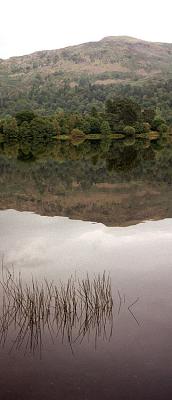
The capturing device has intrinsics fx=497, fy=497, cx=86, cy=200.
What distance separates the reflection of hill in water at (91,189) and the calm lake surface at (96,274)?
0.14 meters

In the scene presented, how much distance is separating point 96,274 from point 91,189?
28.0m

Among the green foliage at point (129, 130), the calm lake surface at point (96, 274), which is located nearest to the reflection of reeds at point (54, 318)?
the calm lake surface at point (96, 274)

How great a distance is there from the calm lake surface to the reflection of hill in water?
0.45 ft

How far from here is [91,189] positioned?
158 feet

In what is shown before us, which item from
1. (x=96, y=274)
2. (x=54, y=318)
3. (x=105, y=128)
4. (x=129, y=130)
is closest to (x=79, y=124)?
(x=105, y=128)

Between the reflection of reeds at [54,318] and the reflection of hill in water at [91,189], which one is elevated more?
the reflection of hill in water at [91,189]

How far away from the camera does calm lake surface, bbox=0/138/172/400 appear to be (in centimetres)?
1186

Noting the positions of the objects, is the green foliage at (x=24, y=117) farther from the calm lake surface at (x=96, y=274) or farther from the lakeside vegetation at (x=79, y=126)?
the calm lake surface at (x=96, y=274)

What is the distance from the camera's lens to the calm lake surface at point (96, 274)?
467 inches

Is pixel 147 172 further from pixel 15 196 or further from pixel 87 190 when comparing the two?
pixel 15 196

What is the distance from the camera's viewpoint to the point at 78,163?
73938mm

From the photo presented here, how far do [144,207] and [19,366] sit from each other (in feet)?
85.5

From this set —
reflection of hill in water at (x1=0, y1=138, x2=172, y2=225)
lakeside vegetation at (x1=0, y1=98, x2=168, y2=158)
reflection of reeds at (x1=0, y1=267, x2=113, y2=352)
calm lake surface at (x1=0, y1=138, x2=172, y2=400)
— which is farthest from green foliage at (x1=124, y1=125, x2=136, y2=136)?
reflection of reeds at (x1=0, y1=267, x2=113, y2=352)

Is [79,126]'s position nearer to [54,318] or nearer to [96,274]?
[96,274]
